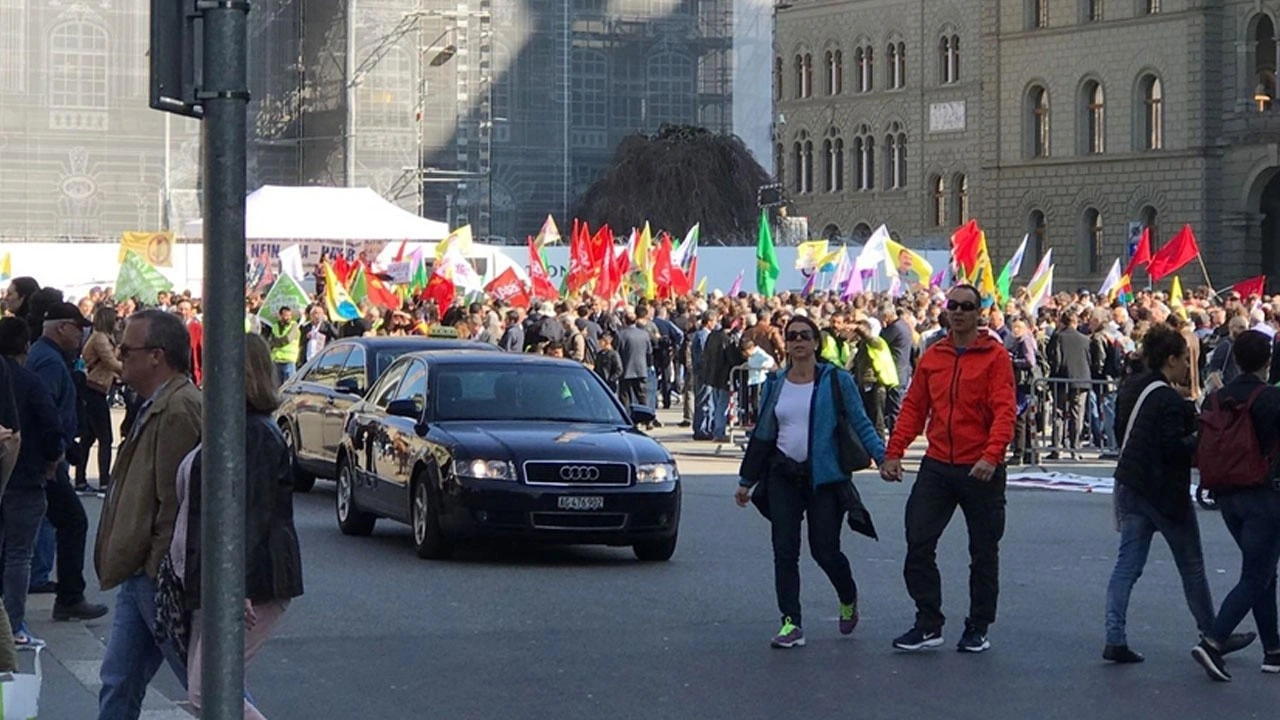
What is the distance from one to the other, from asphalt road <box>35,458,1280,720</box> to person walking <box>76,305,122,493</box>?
6.99 ft

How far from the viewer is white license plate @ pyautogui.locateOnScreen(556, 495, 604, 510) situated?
15.3 meters

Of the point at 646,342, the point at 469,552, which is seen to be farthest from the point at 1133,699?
the point at 646,342

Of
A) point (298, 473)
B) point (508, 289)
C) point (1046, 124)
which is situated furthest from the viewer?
point (1046, 124)

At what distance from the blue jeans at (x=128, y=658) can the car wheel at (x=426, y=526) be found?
802 cm

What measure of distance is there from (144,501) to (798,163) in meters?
79.9

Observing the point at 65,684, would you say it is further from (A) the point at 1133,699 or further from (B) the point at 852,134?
(B) the point at 852,134

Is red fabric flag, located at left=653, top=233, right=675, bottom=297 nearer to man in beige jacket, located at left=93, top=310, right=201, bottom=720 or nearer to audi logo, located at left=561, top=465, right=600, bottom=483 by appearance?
audi logo, located at left=561, top=465, right=600, bottom=483

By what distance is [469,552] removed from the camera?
54.6 ft

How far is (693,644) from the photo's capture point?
12.0 metres

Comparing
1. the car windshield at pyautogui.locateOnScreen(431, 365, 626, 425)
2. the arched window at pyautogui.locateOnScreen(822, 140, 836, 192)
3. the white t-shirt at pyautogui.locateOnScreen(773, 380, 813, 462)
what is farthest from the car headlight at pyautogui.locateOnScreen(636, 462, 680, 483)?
the arched window at pyautogui.locateOnScreen(822, 140, 836, 192)

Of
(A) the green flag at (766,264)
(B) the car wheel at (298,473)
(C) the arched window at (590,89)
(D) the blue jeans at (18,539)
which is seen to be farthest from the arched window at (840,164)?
(D) the blue jeans at (18,539)

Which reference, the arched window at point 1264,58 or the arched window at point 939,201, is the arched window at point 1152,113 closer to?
the arched window at point 1264,58

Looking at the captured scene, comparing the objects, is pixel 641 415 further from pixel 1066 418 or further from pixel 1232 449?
pixel 1066 418

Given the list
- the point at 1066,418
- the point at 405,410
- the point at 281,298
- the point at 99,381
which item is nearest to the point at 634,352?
the point at 281,298
